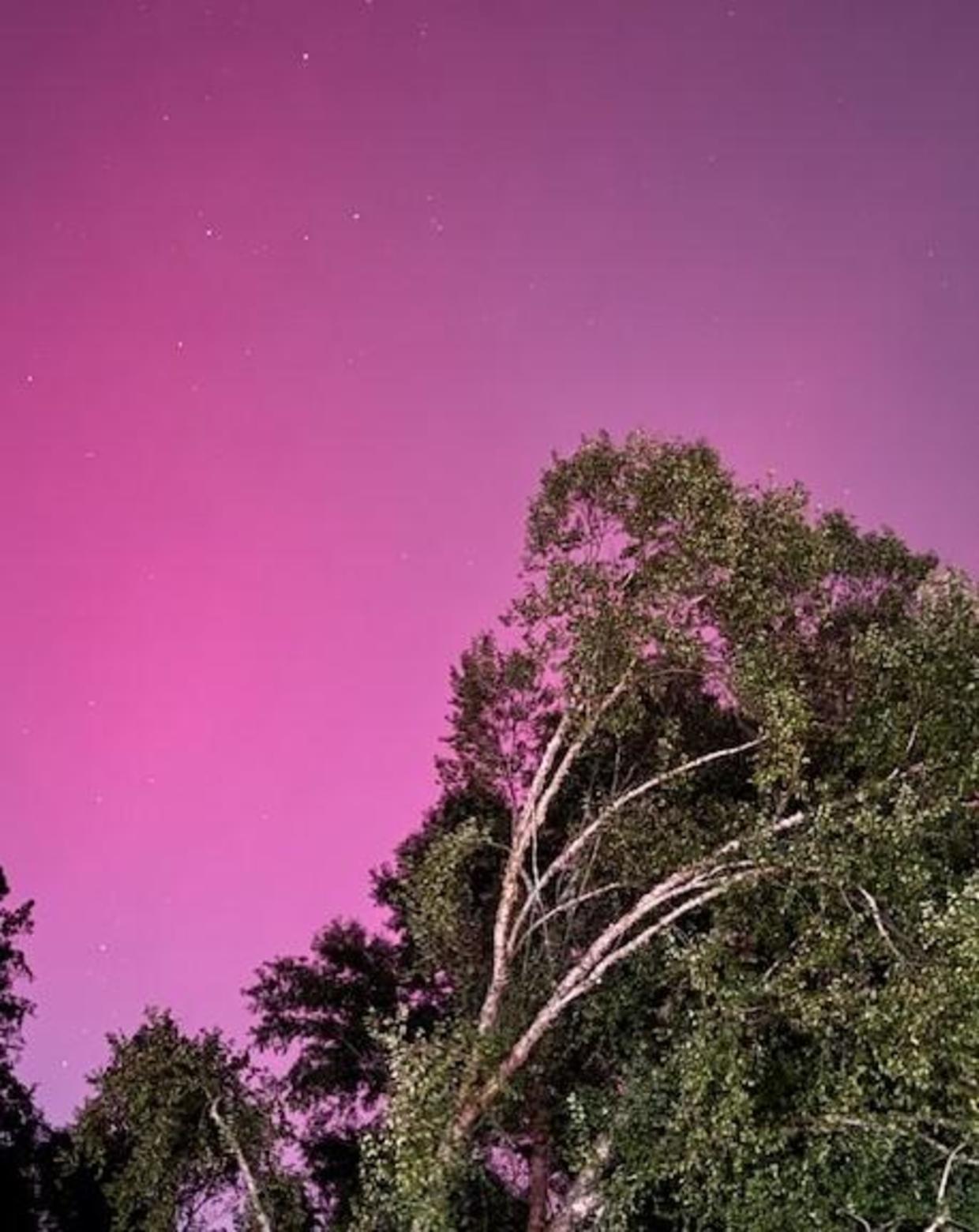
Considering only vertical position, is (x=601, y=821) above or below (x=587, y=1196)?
above

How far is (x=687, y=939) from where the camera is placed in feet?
90.4

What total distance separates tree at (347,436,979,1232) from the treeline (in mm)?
79

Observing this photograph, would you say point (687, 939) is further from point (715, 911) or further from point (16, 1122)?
point (16, 1122)

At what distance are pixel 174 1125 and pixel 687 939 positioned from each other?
10.5 meters

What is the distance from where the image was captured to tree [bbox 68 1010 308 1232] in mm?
28875

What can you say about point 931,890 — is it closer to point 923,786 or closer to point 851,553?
point 923,786

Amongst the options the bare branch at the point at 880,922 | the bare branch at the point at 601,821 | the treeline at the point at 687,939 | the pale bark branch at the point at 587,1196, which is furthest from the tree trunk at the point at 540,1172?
the bare branch at the point at 880,922

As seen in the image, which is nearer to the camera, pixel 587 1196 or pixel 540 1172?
pixel 587 1196

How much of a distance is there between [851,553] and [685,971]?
9.65 metres

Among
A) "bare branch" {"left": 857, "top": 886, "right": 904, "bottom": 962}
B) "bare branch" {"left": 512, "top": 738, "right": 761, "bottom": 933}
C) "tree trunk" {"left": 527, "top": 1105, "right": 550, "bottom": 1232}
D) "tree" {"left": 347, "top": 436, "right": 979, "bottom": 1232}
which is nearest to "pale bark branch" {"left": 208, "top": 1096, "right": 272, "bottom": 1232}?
"tree" {"left": 347, "top": 436, "right": 979, "bottom": 1232}

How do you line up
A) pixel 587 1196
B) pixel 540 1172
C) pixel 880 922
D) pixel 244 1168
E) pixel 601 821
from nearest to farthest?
1. pixel 880 922
2. pixel 587 1196
3. pixel 244 1168
4. pixel 601 821
5. pixel 540 1172

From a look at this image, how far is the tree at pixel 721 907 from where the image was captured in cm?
2434

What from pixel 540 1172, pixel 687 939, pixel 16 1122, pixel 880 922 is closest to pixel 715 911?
pixel 687 939

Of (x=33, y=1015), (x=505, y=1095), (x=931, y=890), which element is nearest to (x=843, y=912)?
(x=931, y=890)
